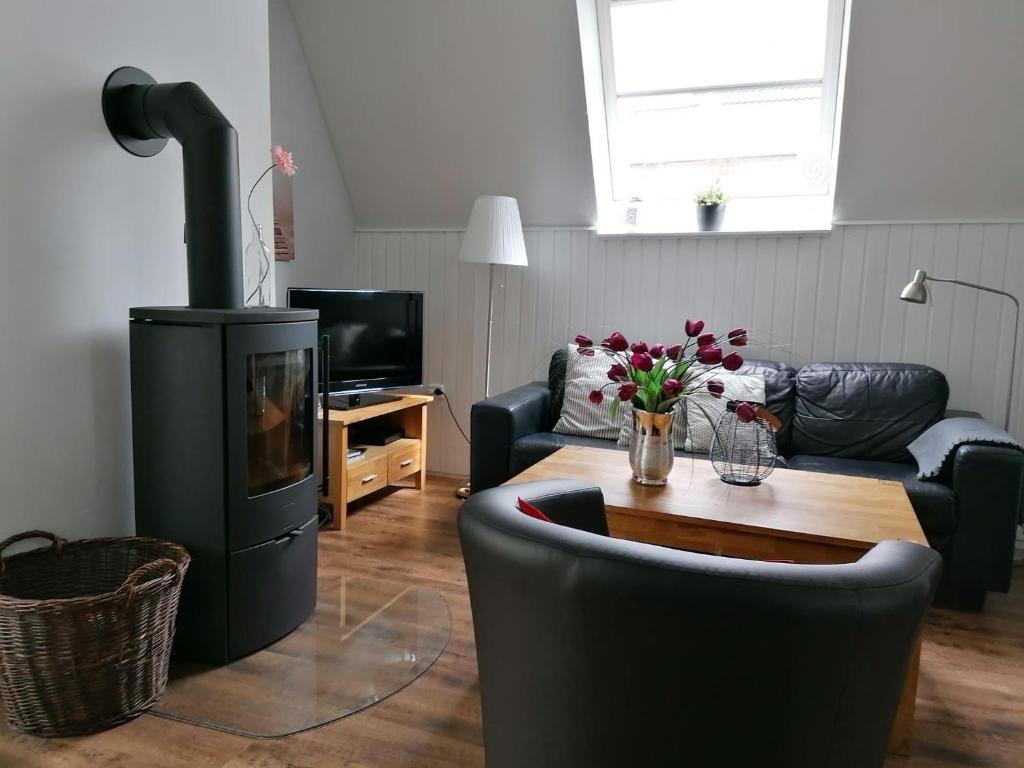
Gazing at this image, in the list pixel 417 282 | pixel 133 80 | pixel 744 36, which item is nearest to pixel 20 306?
pixel 133 80

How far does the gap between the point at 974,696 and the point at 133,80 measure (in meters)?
3.03

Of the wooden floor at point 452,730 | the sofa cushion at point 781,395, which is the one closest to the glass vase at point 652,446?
the wooden floor at point 452,730

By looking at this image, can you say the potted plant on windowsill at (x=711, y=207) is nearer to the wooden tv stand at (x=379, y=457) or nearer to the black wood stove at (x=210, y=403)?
the wooden tv stand at (x=379, y=457)

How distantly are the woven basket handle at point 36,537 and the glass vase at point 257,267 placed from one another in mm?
1087

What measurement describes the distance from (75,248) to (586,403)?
2.22 m

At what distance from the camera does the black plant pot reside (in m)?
3.77

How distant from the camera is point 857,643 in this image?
3.03 feet

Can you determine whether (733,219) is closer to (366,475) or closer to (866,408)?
(866,408)

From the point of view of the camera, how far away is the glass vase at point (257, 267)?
287cm

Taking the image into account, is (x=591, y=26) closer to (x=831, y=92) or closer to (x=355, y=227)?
(x=831, y=92)

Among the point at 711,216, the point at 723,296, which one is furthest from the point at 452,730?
the point at 711,216

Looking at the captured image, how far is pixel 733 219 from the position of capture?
392cm

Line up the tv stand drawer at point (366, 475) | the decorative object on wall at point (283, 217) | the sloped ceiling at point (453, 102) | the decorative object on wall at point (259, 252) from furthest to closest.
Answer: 1. the decorative object on wall at point (283, 217)
2. the sloped ceiling at point (453, 102)
3. the tv stand drawer at point (366, 475)
4. the decorative object on wall at point (259, 252)

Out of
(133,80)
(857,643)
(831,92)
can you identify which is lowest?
(857,643)
